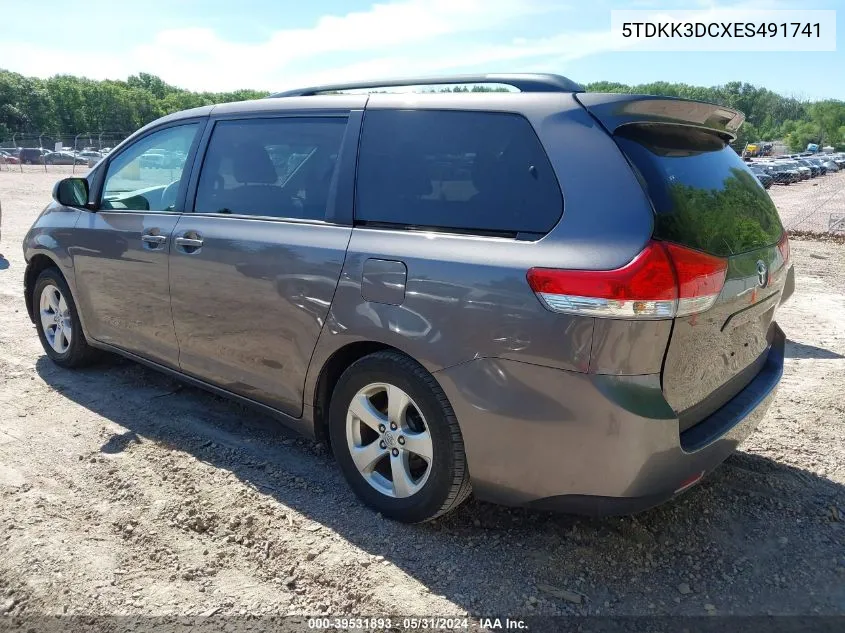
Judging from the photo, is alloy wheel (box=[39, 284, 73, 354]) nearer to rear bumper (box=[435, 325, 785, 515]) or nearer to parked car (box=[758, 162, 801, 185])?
rear bumper (box=[435, 325, 785, 515])

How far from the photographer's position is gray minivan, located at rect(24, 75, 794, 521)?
92.7 inches

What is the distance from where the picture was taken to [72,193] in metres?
4.52

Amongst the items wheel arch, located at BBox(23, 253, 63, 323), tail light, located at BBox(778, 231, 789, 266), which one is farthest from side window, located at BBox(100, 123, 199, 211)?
tail light, located at BBox(778, 231, 789, 266)

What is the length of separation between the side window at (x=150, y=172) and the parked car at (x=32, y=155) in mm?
42179

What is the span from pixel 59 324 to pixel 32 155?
42490mm

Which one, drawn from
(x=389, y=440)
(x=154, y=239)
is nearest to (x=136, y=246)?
(x=154, y=239)

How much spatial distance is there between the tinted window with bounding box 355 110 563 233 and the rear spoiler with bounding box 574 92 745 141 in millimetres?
254

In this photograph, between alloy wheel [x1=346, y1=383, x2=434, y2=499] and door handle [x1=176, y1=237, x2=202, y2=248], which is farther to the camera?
door handle [x1=176, y1=237, x2=202, y2=248]

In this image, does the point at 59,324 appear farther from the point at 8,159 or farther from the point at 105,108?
the point at 105,108

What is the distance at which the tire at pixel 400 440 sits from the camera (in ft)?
8.95

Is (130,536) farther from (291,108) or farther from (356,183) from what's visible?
(291,108)

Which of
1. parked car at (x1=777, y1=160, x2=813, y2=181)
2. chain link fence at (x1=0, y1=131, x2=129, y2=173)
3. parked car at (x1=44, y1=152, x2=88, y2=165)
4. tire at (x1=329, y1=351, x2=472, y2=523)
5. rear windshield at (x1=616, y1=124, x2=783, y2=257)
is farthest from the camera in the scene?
parked car at (x1=777, y1=160, x2=813, y2=181)

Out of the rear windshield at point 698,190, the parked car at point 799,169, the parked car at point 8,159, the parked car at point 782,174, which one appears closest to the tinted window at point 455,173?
the rear windshield at point 698,190

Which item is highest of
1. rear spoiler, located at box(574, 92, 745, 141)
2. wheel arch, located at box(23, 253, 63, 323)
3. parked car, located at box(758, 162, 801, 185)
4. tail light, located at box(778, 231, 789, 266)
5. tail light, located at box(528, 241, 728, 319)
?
rear spoiler, located at box(574, 92, 745, 141)
